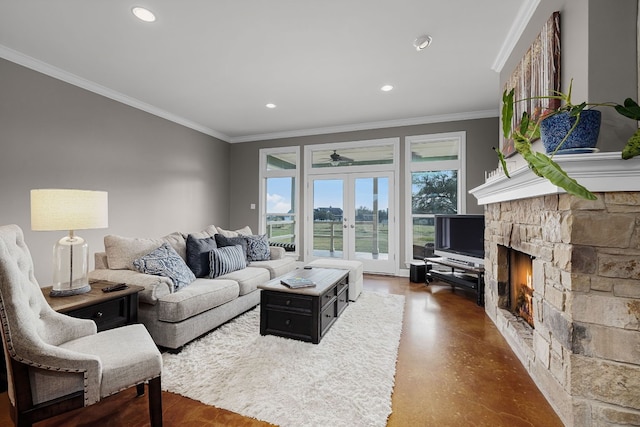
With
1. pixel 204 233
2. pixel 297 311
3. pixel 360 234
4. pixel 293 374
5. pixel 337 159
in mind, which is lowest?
pixel 293 374

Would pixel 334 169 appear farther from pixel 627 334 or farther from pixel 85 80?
pixel 627 334

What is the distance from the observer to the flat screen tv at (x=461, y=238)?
12.5 feet

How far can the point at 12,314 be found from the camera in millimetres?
1179

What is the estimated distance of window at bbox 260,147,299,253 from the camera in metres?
6.07

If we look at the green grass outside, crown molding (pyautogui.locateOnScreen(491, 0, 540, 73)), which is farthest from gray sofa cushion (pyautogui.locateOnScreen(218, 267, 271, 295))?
crown molding (pyautogui.locateOnScreen(491, 0, 540, 73))

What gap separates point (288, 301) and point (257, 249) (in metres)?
1.62

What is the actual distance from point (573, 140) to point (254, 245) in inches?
139

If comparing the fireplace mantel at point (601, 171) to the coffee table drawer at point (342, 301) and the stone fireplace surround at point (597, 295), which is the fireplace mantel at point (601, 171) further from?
the coffee table drawer at point (342, 301)

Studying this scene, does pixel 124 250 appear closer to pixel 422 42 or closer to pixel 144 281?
pixel 144 281

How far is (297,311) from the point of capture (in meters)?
2.52

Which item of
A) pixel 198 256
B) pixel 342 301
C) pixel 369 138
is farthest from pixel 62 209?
pixel 369 138

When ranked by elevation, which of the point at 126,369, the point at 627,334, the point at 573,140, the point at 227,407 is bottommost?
the point at 227,407

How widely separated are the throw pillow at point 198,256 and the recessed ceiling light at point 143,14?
7.09 feet

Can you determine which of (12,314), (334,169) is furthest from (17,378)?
(334,169)
